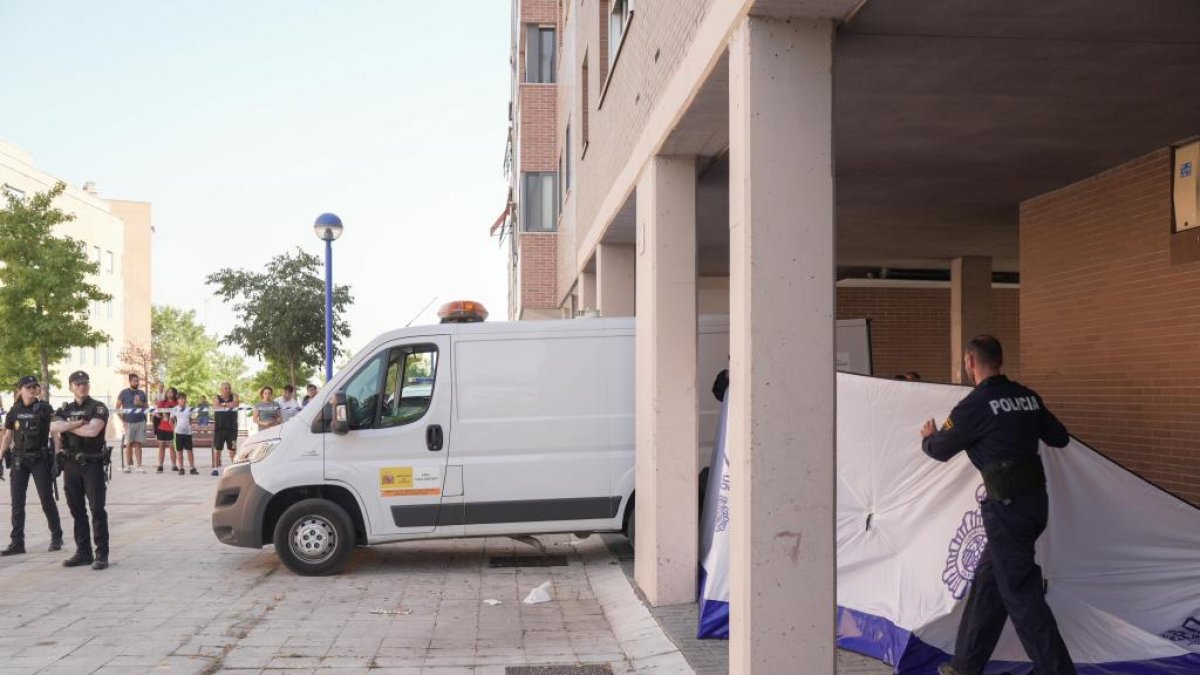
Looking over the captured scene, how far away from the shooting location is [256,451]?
1043cm

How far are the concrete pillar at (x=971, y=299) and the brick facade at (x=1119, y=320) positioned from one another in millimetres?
5129

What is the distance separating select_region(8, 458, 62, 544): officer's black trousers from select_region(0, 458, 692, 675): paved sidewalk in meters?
0.34

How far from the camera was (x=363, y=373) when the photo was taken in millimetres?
10289

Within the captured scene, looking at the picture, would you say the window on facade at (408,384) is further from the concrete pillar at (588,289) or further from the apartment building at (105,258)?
the apartment building at (105,258)

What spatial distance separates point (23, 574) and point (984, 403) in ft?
29.0

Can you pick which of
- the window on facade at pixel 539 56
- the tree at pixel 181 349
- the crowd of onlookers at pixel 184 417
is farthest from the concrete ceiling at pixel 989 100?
the tree at pixel 181 349

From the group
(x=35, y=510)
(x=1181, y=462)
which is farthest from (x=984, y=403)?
(x=35, y=510)

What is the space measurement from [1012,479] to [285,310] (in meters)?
33.6

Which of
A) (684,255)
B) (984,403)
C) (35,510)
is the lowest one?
(35,510)

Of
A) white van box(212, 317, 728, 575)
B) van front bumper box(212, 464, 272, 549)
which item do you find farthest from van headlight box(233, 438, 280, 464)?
van front bumper box(212, 464, 272, 549)

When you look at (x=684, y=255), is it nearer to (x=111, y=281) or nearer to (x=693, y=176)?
(x=693, y=176)

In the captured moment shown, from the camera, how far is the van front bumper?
400 inches

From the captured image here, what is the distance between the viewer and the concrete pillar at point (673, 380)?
823cm

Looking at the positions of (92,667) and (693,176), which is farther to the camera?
(693,176)
